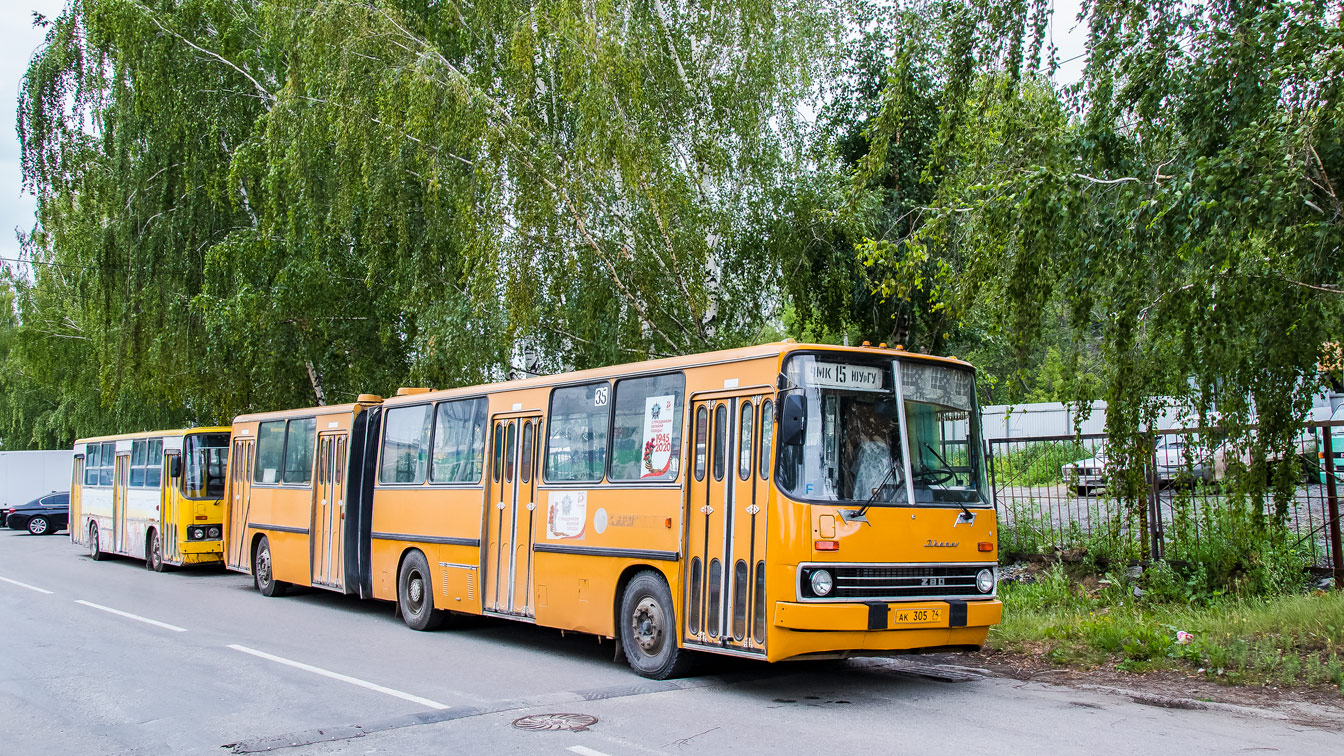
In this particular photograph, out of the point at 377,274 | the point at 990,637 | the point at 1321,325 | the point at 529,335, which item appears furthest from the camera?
the point at 377,274

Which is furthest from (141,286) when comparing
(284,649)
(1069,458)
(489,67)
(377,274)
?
(1069,458)

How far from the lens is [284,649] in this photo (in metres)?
11.8

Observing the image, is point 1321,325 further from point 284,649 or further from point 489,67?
point 489,67

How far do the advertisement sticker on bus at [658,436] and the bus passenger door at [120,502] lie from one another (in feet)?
60.3

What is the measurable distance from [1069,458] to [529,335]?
9.02m

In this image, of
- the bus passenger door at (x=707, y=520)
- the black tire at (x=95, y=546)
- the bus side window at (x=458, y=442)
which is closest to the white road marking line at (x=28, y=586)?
Answer: the black tire at (x=95, y=546)

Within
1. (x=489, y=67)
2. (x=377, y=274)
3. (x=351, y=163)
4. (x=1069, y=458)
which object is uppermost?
(x=489, y=67)

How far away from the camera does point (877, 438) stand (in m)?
8.99

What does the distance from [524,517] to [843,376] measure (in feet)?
14.8

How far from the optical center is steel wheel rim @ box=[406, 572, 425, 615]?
1402 centimetres

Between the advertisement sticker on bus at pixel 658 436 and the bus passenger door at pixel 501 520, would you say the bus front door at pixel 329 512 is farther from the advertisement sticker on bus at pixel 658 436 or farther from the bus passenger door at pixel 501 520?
the advertisement sticker on bus at pixel 658 436

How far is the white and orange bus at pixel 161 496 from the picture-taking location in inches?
858

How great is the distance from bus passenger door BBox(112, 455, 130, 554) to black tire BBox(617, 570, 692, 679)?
1834 centimetres

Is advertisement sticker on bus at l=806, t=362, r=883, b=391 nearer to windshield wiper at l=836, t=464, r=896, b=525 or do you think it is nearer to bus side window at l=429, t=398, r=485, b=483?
windshield wiper at l=836, t=464, r=896, b=525
